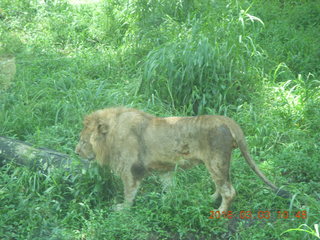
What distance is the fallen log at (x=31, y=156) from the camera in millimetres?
5621

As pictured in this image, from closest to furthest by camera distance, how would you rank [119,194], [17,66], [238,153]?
1. [119,194]
2. [238,153]
3. [17,66]

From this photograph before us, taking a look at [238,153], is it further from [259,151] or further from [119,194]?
[119,194]

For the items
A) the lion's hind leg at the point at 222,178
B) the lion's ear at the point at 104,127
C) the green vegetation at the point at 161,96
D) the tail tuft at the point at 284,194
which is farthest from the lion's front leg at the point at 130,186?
the tail tuft at the point at 284,194

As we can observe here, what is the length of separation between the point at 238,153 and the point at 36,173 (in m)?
2.38

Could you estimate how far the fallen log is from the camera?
562 cm

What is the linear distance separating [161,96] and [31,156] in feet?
7.43

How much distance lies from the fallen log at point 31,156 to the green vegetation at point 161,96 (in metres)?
0.13

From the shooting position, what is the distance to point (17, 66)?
8711 mm

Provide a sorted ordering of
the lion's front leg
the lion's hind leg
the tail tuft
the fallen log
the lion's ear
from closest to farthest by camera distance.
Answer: the lion's hind leg, the tail tuft, the lion's front leg, the lion's ear, the fallen log

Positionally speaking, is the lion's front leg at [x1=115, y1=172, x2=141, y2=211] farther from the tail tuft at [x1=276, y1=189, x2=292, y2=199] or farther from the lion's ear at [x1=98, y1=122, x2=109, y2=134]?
the tail tuft at [x1=276, y1=189, x2=292, y2=199]

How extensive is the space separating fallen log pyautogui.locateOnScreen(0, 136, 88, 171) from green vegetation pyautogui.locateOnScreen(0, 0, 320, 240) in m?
0.13

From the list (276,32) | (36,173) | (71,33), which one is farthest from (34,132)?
(276,32)
